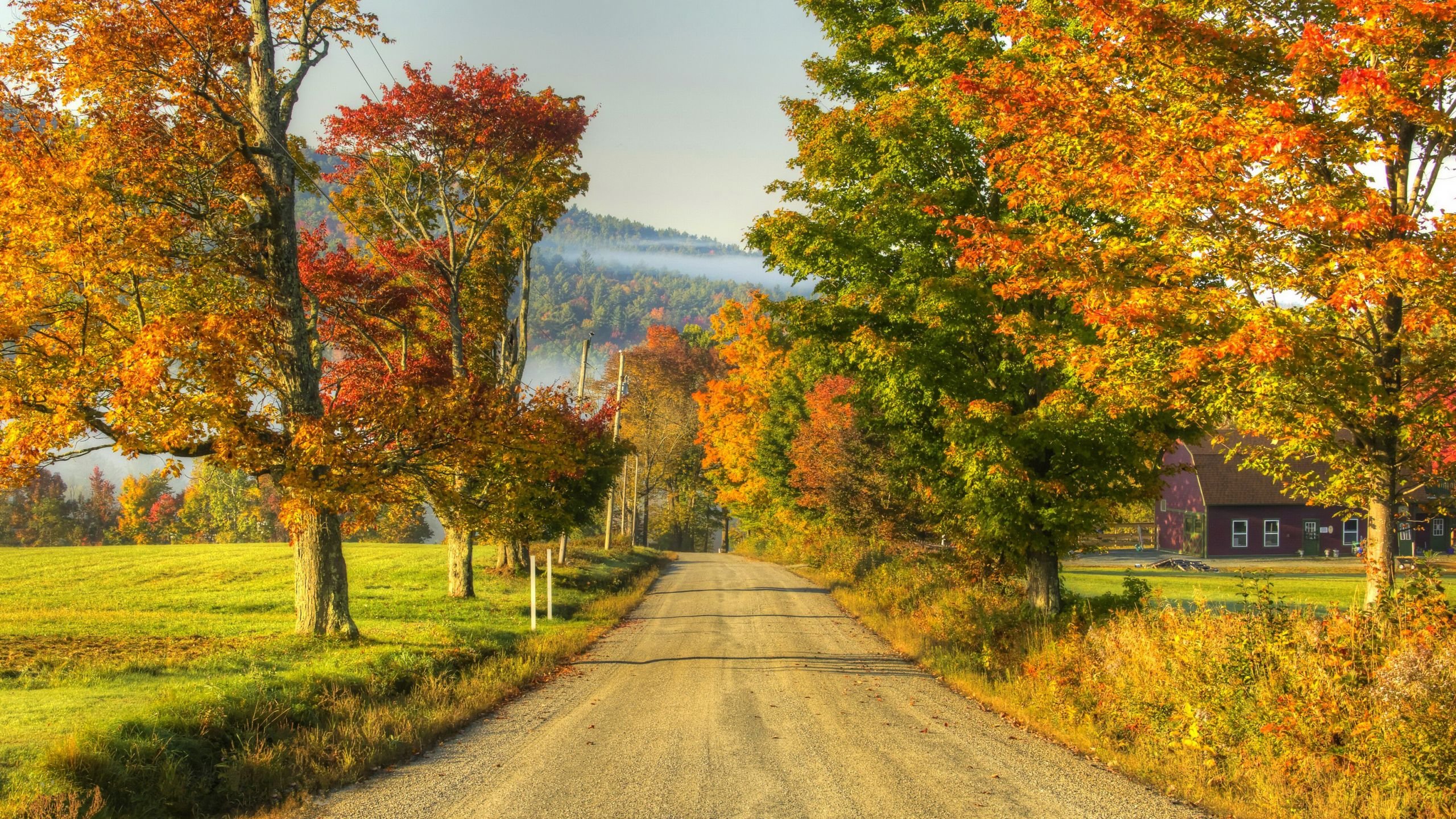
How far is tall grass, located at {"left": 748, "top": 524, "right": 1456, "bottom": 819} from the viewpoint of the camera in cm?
639

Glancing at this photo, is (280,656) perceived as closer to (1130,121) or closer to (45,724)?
(45,724)

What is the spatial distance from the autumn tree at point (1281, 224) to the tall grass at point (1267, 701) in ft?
3.64

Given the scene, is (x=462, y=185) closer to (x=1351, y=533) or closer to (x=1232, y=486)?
(x=1232, y=486)

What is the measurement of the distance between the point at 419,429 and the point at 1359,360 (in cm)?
1185

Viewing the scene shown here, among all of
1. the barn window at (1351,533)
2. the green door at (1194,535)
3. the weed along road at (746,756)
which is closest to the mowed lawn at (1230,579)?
the barn window at (1351,533)

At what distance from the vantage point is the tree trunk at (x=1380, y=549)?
26.7 ft

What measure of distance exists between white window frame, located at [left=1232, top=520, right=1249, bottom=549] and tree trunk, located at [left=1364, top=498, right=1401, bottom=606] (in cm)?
4503

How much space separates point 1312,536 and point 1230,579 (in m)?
19.9

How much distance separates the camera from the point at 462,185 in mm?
20641

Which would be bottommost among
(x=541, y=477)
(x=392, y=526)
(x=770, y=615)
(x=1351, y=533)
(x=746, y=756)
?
(x=392, y=526)

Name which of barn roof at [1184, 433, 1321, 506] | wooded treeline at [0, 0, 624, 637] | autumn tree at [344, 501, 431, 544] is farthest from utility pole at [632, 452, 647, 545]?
wooded treeline at [0, 0, 624, 637]

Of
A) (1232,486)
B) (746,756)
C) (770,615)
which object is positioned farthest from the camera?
(1232,486)

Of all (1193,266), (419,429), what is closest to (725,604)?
(419,429)

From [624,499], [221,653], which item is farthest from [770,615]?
[624,499]
